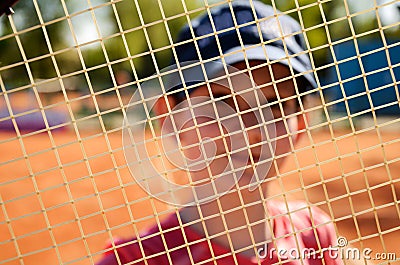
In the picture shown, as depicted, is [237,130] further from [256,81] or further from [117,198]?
[117,198]

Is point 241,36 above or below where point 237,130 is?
above

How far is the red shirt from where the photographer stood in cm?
80

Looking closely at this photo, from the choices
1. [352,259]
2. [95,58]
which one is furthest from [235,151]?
[95,58]

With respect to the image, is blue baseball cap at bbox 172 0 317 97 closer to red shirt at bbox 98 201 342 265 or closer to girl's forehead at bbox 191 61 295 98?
girl's forehead at bbox 191 61 295 98

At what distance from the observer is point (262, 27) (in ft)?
2.52

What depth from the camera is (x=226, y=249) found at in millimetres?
836

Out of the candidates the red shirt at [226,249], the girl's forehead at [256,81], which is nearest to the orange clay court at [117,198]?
the red shirt at [226,249]

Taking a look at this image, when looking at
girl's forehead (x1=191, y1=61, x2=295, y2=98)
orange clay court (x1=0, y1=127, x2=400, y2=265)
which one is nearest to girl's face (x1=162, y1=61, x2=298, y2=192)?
girl's forehead (x1=191, y1=61, x2=295, y2=98)

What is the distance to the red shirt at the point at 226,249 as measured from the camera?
795mm

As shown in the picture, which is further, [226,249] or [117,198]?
[117,198]

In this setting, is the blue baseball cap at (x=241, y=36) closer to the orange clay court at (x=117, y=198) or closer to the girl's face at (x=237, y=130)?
the girl's face at (x=237, y=130)

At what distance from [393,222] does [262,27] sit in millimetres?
2331

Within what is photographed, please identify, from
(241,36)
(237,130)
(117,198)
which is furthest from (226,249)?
(117,198)

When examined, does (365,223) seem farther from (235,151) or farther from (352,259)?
(235,151)
